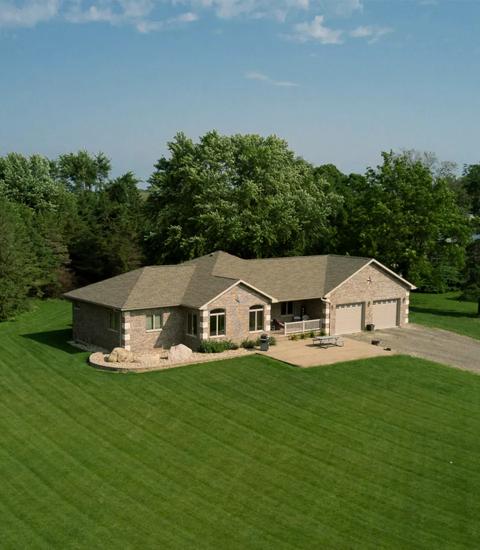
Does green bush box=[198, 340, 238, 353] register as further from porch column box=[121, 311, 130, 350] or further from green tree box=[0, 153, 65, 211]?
green tree box=[0, 153, 65, 211]

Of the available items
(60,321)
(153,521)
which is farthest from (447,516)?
(60,321)

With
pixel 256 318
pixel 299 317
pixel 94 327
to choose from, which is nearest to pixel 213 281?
pixel 256 318

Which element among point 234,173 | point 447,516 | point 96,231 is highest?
point 234,173

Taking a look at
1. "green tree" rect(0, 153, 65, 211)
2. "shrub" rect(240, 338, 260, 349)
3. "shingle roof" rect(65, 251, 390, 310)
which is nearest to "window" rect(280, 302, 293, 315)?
"shingle roof" rect(65, 251, 390, 310)

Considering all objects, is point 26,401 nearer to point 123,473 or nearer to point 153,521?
point 123,473

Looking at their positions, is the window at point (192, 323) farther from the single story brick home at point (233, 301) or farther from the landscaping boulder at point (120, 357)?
the landscaping boulder at point (120, 357)

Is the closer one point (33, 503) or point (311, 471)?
point (33, 503)

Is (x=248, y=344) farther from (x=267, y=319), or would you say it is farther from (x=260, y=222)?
(x=260, y=222)

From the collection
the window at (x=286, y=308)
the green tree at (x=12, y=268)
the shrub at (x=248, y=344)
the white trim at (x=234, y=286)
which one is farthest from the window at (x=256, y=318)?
the green tree at (x=12, y=268)
